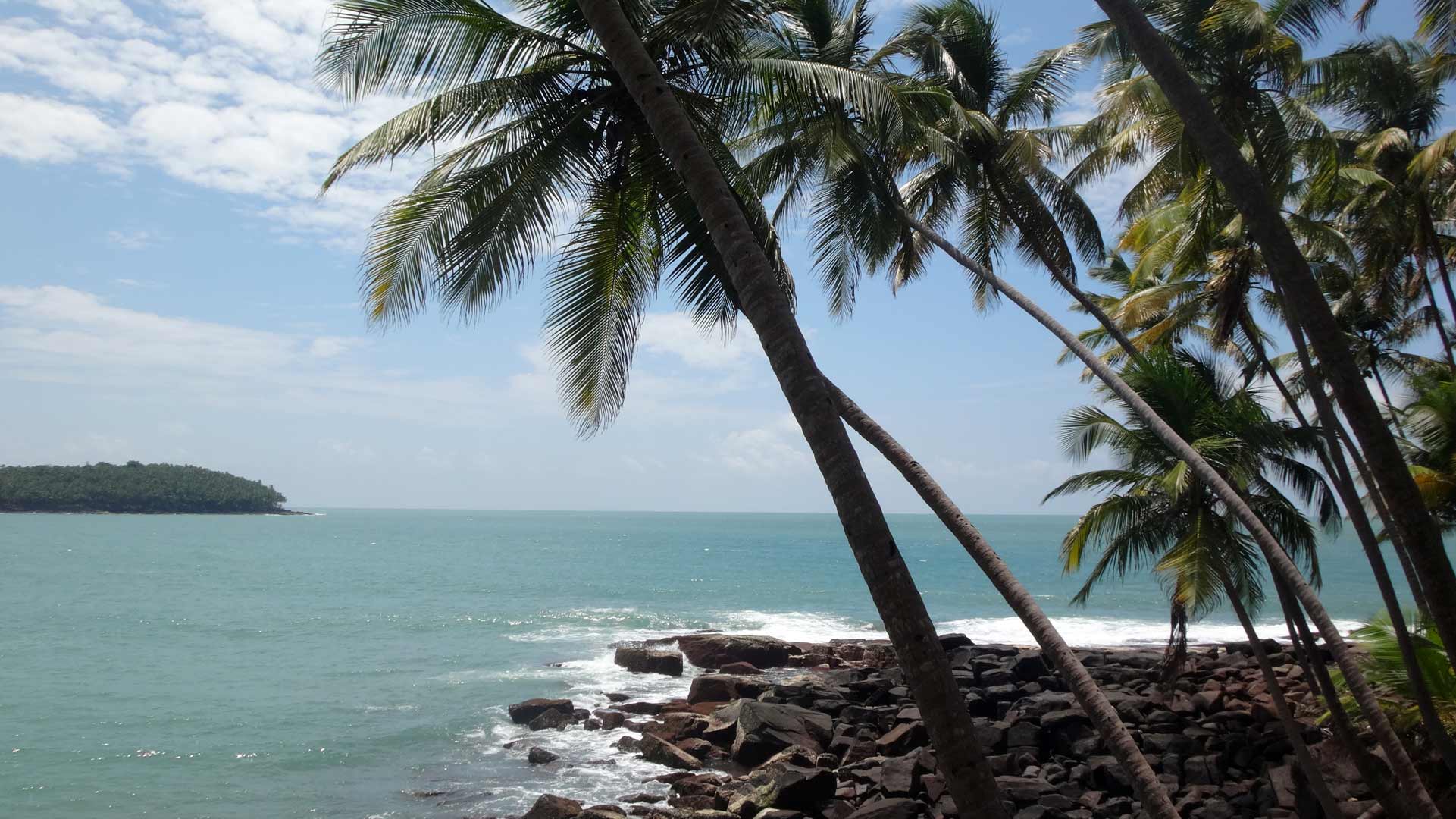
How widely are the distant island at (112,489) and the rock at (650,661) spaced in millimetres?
128615

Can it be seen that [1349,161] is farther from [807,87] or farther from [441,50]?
[441,50]

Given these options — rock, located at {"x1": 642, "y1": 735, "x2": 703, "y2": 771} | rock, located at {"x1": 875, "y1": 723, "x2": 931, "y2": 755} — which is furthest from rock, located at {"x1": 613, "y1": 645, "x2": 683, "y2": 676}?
rock, located at {"x1": 875, "y1": 723, "x2": 931, "y2": 755}

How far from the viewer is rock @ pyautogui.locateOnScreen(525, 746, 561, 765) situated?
15.6m

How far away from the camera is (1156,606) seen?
42.0 m

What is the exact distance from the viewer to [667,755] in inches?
601

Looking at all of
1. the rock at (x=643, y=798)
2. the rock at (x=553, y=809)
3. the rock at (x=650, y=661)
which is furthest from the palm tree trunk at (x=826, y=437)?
the rock at (x=650, y=661)

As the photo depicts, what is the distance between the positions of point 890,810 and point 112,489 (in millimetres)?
143689

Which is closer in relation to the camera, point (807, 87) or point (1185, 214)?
point (807, 87)

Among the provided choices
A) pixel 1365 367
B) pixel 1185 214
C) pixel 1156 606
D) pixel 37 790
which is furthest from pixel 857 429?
pixel 1156 606

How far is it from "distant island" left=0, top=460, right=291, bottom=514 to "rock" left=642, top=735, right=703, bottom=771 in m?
137

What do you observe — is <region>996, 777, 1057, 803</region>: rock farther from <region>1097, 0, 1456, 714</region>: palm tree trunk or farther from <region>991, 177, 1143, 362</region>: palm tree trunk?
<region>1097, 0, 1456, 714</region>: palm tree trunk

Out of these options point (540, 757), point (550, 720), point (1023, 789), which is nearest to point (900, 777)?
point (1023, 789)

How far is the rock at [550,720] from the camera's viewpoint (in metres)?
18.1

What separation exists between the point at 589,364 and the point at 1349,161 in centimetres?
1178
